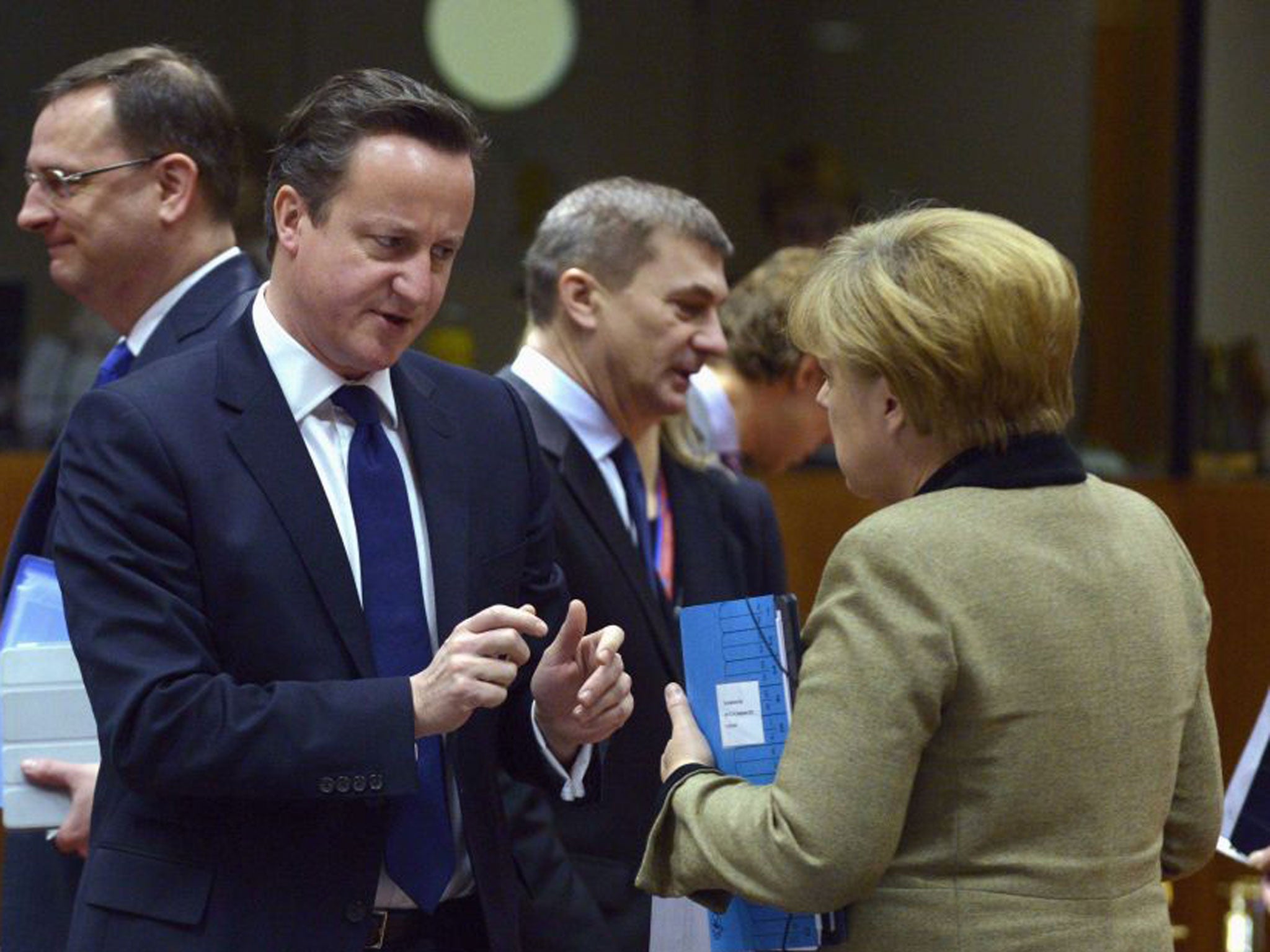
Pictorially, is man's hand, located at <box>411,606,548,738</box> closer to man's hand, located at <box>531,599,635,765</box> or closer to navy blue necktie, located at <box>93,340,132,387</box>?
man's hand, located at <box>531,599,635,765</box>

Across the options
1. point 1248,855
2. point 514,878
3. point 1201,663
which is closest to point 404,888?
point 514,878

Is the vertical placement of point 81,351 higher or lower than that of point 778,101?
lower

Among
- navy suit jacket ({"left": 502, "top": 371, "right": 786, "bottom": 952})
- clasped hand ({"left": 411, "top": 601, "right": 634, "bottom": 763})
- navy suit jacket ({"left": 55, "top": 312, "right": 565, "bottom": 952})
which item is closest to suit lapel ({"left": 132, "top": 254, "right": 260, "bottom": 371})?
navy suit jacket ({"left": 502, "top": 371, "right": 786, "bottom": 952})

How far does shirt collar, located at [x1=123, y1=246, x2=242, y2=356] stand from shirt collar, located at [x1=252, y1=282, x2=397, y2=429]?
0.76m

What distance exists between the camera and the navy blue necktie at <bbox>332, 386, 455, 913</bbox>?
2264 mm

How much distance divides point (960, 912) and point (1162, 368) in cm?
461

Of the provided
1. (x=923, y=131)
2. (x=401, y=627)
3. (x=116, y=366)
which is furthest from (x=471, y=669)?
(x=923, y=131)

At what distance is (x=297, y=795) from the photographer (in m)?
2.12

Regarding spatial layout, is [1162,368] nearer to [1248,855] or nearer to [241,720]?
[1248,855]

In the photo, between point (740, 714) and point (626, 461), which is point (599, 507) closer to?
point (626, 461)

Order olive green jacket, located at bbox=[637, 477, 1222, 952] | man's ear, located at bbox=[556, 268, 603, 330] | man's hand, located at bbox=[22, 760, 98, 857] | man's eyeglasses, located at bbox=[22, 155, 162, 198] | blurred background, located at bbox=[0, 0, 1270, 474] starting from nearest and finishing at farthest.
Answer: olive green jacket, located at bbox=[637, 477, 1222, 952] → man's hand, located at bbox=[22, 760, 98, 857] → man's eyeglasses, located at bbox=[22, 155, 162, 198] → man's ear, located at bbox=[556, 268, 603, 330] → blurred background, located at bbox=[0, 0, 1270, 474]

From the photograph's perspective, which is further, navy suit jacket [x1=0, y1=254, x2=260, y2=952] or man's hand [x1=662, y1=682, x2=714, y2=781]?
navy suit jacket [x1=0, y1=254, x2=260, y2=952]

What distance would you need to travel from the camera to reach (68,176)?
124 inches

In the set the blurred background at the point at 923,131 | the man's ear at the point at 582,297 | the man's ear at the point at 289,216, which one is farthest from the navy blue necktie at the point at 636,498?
the blurred background at the point at 923,131
